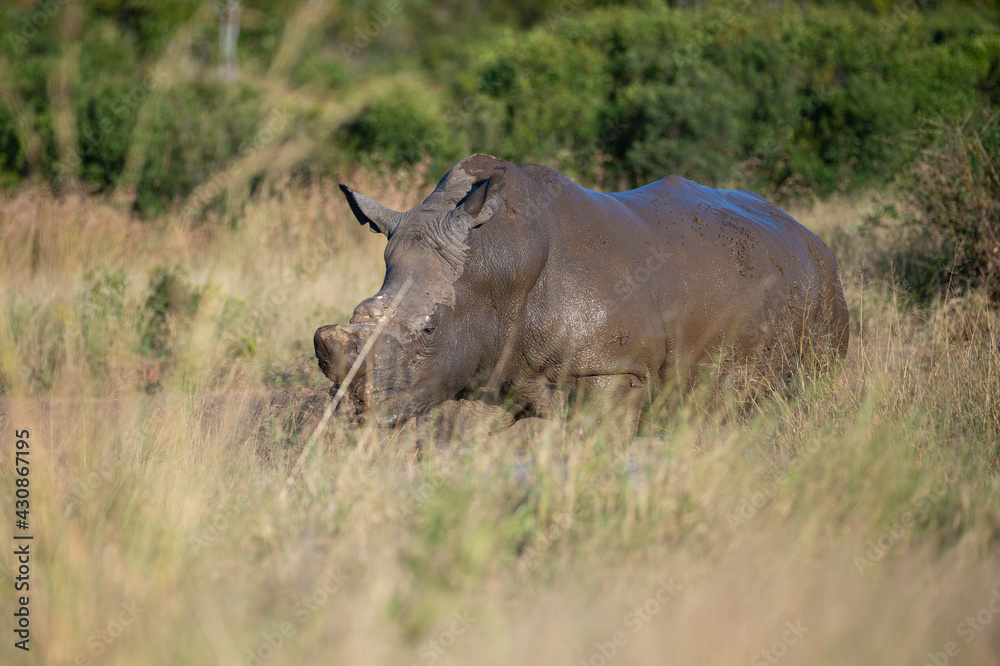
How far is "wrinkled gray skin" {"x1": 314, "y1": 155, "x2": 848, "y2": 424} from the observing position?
4.32 metres

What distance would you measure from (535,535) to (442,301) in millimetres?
1392

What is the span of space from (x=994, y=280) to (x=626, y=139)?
8136mm

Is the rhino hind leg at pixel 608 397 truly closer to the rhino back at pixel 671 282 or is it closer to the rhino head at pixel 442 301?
the rhino back at pixel 671 282

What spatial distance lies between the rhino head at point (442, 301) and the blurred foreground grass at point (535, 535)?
0.26 meters

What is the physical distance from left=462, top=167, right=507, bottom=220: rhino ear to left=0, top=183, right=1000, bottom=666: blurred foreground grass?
1.01 metres

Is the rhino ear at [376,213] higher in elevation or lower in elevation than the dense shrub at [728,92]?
higher

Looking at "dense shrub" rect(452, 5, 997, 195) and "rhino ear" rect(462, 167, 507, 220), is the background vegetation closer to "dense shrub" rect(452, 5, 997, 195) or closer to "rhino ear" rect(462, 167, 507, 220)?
"rhino ear" rect(462, 167, 507, 220)

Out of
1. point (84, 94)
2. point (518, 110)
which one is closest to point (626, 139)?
point (518, 110)

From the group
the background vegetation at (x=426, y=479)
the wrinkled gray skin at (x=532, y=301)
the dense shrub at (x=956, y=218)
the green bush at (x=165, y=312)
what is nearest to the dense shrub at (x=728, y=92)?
the background vegetation at (x=426, y=479)

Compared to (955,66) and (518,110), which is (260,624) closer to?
(518,110)

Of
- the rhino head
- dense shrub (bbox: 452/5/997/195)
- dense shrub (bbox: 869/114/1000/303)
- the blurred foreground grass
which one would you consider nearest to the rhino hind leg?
the blurred foreground grass

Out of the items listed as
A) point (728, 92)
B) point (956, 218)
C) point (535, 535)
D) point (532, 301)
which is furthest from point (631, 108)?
point (535, 535)

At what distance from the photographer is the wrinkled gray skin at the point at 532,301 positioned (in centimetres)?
432

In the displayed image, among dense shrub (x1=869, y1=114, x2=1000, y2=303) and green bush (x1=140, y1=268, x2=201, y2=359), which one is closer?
dense shrub (x1=869, y1=114, x2=1000, y2=303)
